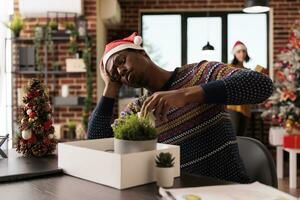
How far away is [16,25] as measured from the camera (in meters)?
5.04

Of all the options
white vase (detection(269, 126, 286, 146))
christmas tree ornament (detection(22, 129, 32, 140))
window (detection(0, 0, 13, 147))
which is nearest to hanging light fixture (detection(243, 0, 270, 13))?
white vase (detection(269, 126, 286, 146))

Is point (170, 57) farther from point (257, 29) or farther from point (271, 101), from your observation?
point (271, 101)

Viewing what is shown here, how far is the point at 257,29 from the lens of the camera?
695 centimetres

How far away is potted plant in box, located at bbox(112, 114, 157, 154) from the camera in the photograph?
1.12 meters

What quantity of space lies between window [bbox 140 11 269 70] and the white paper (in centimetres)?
585

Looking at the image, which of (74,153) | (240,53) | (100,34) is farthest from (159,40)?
(74,153)

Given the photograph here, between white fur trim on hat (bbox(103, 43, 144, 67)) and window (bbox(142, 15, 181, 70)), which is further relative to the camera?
window (bbox(142, 15, 181, 70))

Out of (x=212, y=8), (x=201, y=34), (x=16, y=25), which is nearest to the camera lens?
(x=16, y=25)

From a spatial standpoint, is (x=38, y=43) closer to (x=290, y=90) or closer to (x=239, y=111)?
(x=239, y=111)

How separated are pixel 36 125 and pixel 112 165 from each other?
0.65 m

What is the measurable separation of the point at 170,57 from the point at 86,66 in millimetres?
2254

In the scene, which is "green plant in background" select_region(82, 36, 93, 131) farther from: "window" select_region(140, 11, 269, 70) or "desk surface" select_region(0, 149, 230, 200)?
"desk surface" select_region(0, 149, 230, 200)

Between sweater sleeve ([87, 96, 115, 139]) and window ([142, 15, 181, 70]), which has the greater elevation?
window ([142, 15, 181, 70])

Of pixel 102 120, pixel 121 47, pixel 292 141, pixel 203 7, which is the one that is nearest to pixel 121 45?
pixel 121 47
